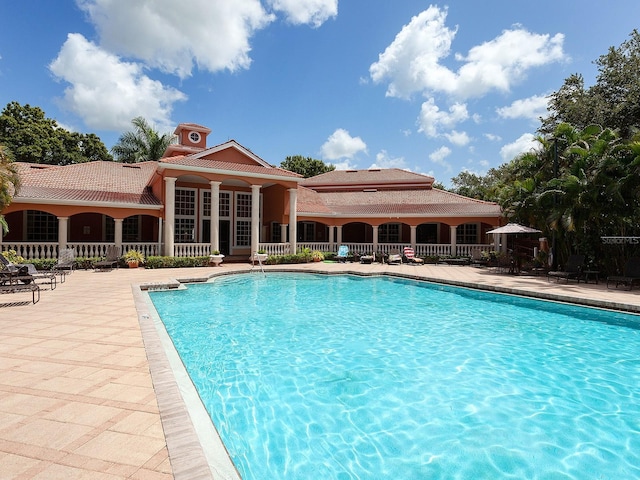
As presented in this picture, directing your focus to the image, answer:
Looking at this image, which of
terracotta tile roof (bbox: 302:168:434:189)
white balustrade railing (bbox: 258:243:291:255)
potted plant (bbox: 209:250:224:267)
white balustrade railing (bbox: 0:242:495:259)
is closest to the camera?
white balustrade railing (bbox: 0:242:495:259)

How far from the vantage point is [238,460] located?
371 cm

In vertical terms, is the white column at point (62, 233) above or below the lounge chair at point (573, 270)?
above

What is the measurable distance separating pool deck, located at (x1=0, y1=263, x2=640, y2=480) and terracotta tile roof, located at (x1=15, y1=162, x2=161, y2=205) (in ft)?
41.2

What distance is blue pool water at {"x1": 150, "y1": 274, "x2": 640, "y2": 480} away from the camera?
12.7 feet

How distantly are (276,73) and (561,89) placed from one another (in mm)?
20160

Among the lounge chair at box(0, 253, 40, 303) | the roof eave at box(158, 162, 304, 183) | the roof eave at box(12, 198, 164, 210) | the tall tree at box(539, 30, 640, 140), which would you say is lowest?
the lounge chair at box(0, 253, 40, 303)

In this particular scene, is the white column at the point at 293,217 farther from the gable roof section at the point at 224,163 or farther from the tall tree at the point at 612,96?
the tall tree at the point at 612,96

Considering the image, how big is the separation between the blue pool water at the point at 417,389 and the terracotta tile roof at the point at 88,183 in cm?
1234

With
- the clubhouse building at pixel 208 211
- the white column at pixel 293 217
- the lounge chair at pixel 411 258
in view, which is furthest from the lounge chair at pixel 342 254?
the lounge chair at pixel 411 258

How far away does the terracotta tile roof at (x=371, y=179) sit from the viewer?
3197 cm

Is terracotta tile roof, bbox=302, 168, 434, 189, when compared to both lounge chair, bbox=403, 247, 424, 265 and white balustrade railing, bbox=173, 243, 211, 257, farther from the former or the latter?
white balustrade railing, bbox=173, 243, 211, 257

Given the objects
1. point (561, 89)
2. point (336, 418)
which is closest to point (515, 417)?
point (336, 418)

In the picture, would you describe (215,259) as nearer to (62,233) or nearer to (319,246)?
(62,233)

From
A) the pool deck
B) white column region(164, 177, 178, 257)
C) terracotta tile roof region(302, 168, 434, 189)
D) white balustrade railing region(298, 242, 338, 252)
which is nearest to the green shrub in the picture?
white column region(164, 177, 178, 257)
